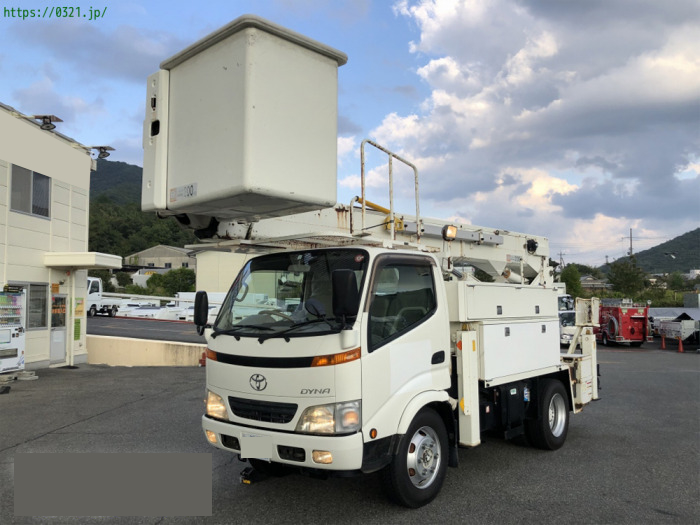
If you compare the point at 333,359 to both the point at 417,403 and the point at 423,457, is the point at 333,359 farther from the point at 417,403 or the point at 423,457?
the point at 423,457

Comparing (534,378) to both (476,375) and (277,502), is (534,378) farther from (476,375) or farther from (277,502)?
(277,502)

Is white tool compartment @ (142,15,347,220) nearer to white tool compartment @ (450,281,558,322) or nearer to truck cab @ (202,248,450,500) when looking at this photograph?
truck cab @ (202,248,450,500)

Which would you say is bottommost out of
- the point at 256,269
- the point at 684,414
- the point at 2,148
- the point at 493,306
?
the point at 684,414

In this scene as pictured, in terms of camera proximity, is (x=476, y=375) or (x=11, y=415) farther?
(x=11, y=415)

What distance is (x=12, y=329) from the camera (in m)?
11.9

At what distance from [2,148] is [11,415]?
7.15m

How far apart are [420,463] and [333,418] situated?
1.07 m

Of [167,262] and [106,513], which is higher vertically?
[167,262]

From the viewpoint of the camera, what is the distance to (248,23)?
3953 millimetres

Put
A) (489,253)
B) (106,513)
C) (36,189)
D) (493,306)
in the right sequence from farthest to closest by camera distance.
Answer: (36,189), (489,253), (493,306), (106,513)

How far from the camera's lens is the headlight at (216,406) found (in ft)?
14.7

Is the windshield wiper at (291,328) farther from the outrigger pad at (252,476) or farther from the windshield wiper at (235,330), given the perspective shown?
the outrigger pad at (252,476)

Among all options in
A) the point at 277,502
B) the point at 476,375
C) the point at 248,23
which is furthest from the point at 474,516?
the point at 248,23

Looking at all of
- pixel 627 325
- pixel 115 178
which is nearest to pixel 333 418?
pixel 627 325
